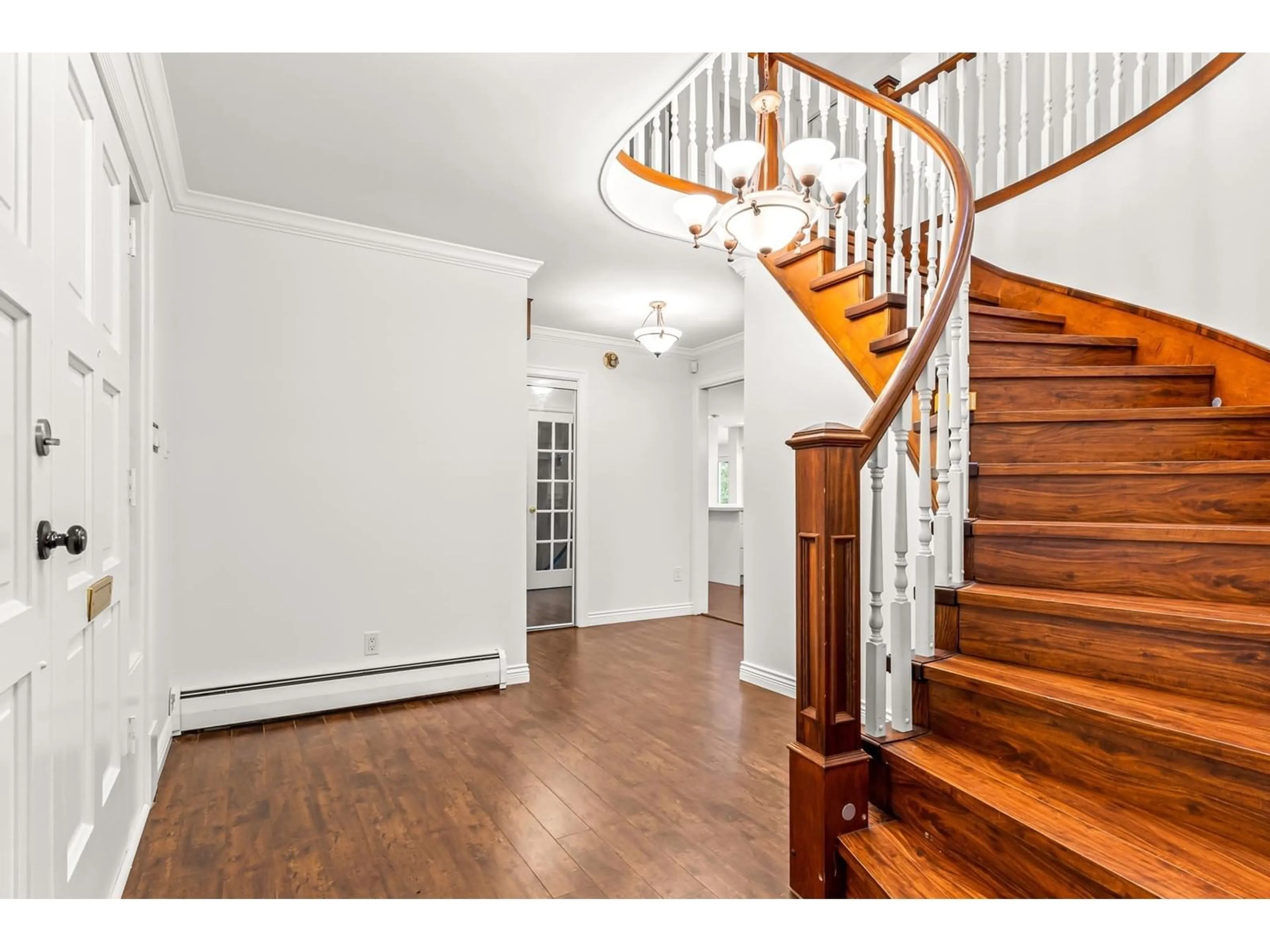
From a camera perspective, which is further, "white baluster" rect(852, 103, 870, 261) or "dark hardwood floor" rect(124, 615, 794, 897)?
"white baluster" rect(852, 103, 870, 261)

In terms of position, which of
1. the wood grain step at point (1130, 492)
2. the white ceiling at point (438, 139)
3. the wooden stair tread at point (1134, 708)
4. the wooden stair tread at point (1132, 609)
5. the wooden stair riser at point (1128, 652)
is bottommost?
the wooden stair tread at point (1134, 708)

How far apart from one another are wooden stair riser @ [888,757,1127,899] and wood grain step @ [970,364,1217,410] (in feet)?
5.15

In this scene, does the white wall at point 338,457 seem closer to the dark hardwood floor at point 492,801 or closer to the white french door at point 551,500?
the dark hardwood floor at point 492,801

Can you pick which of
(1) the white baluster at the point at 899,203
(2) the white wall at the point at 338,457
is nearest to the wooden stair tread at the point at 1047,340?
(1) the white baluster at the point at 899,203

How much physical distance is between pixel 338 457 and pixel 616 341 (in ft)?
9.28

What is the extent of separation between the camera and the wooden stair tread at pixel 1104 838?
42.1 inches

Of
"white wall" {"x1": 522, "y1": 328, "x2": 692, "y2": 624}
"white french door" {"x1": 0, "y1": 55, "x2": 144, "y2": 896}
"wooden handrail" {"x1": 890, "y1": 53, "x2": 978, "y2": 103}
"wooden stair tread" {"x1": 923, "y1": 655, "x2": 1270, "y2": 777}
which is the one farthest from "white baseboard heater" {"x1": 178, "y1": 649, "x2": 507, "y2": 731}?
"wooden handrail" {"x1": 890, "y1": 53, "x2": 978, "y2": 103}

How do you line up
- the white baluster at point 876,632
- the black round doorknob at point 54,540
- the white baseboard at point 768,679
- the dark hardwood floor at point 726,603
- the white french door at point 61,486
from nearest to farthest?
the white french door at point 61,486 → the black round doorknob at point 54,540 → the white baluster at point 876,632 → the white baseboard at point 768,679 → the dark hardwood floor at point 726,603

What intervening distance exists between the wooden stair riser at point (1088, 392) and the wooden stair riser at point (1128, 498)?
57 cm

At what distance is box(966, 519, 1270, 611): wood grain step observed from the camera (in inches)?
60.4

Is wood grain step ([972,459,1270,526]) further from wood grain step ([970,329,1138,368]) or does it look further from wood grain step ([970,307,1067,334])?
wood grain step ([970,307,1067,334])

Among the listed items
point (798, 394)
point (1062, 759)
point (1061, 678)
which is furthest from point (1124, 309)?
point (1062, 759)

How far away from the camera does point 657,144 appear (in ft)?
11.1

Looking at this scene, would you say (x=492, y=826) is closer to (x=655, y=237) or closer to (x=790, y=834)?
(x=790, y=834)
